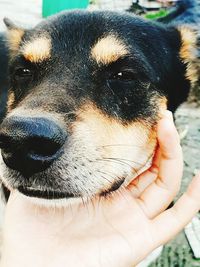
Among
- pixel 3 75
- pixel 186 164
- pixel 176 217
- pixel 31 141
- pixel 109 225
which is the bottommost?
pixel 186 164

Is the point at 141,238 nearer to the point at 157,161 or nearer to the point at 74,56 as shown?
the point at 157,161

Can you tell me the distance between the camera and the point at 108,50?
2.98 m

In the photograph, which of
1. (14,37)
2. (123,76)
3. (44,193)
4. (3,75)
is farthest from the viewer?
(3,75)

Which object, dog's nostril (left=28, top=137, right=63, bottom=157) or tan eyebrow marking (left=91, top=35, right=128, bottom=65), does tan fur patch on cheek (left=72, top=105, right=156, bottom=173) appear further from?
tan eyebrow marking (left=91, top=35, right=128, bottom=65)

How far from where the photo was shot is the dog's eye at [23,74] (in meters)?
3.21

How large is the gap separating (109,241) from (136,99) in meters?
1.09

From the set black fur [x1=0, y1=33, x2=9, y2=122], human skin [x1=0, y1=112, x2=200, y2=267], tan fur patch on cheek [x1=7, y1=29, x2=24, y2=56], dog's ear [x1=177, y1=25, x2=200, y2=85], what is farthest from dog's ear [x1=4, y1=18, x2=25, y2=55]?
human skin [x1=0, y1=112, x2=200, y2=267]

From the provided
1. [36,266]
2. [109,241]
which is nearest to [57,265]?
[36,266]

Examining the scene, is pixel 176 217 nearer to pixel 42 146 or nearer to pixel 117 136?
pixel 117 136

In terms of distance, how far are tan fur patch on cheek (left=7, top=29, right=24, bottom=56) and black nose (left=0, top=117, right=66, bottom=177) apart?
194 centimetres

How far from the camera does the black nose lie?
2.12 meters

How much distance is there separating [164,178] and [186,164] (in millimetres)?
3200

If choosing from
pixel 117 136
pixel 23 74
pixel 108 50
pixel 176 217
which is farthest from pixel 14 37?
pixel 176 217

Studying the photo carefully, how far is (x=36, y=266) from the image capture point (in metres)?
2.40
